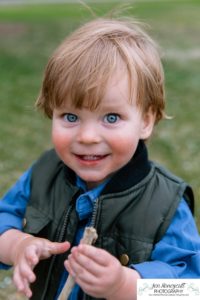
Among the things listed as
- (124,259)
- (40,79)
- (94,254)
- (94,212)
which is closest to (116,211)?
(94,212)

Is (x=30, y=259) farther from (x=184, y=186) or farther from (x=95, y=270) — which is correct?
(x=184, y=186)

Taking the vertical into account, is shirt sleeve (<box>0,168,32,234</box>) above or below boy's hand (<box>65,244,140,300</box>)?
below

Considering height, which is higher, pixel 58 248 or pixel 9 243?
pixel 58 248

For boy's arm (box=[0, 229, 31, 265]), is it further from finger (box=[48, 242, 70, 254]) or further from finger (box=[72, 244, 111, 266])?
finger (box=[72, 244, 111, 266])

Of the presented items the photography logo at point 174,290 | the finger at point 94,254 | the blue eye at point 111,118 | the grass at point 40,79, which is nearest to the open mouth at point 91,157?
the blue eye at point 111,118

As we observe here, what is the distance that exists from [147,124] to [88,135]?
0.36 metres

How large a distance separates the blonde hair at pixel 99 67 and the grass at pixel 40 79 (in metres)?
0.77

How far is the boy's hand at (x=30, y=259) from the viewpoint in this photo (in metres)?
2.53

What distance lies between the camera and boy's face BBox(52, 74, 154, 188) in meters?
2.71

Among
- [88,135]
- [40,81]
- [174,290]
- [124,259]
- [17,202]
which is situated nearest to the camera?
[174,290]

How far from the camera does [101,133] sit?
271cm

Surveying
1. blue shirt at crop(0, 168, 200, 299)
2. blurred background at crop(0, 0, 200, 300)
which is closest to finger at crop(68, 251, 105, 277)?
blue shirt at crop(0, 168, 200, 299)

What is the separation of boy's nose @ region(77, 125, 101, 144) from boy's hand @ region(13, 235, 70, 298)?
1.30 feet

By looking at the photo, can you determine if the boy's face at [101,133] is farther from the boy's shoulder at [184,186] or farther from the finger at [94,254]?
the finger at [94,254]
